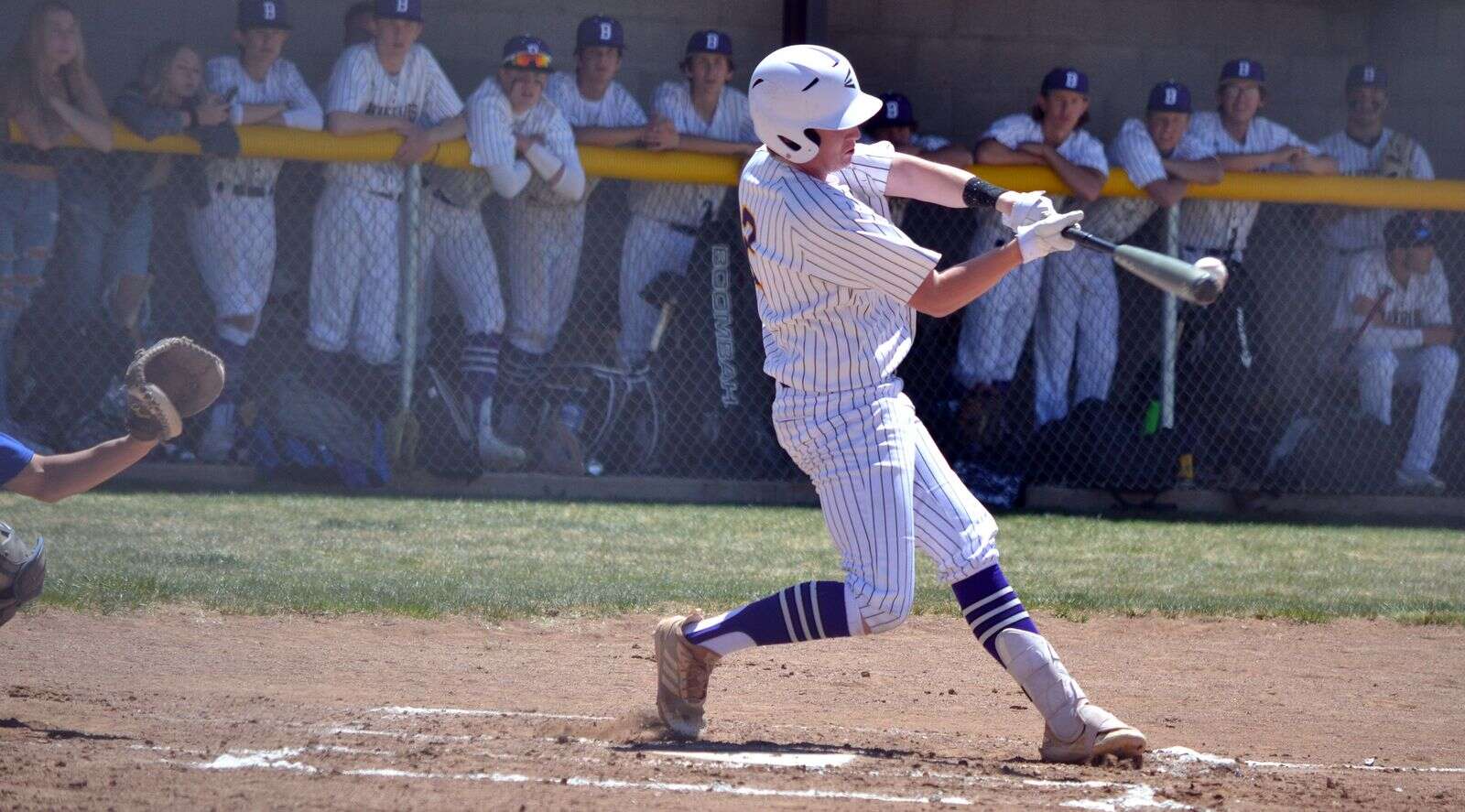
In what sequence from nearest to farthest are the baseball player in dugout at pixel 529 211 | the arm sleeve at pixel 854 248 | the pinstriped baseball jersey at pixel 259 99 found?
1. the arm sleeve at pixel 854 248
2. the pinstriped baseball jersey at pixel 259 99
3. the baseball player in dugout at pixel 529 211

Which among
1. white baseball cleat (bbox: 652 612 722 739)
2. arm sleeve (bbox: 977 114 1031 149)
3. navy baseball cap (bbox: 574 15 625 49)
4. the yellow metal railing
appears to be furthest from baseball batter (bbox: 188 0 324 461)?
white baseball cleat (bbox: 652 612 722 739)

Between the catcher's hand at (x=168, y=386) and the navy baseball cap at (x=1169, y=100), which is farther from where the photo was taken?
the navy baseball cap at (x=1169, y=100)

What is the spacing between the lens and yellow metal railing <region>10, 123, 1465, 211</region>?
768cm

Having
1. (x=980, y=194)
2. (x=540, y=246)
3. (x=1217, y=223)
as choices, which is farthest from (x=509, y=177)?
(x=980, y=194)

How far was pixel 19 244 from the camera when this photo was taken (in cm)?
743

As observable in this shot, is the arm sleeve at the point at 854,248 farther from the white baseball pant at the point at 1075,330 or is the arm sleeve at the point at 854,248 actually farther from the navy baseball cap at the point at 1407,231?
the navy baseball cap at the point at 1407,231

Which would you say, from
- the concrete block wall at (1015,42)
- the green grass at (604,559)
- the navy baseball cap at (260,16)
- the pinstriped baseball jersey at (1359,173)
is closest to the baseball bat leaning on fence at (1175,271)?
the green grass at (604,559)

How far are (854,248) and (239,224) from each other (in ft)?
16.9

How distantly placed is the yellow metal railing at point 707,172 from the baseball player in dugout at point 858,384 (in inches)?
178

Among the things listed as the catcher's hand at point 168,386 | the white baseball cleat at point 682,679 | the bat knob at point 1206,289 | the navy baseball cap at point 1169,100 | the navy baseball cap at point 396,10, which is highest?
the navy baseball cap at point 396,10

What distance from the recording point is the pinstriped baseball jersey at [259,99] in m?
7.79

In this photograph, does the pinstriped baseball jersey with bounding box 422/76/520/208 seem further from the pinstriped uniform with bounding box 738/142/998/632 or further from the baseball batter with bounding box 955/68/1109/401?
the pinstriped uniform with bounding box 738/142/998/632

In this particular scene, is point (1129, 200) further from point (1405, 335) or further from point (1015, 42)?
point (1015, 42)

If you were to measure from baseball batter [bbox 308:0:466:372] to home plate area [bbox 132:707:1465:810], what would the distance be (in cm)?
430
